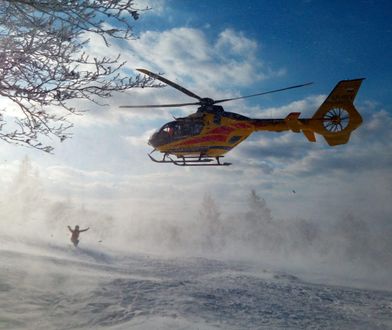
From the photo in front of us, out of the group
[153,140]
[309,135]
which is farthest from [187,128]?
[309,135]

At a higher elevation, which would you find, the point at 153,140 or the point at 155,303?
the point at 153,140

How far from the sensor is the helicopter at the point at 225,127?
13.4m

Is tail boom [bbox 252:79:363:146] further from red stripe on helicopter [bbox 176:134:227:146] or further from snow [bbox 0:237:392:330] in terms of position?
snow [bbox 0:237:392:330]

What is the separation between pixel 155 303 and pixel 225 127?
7.77 metres

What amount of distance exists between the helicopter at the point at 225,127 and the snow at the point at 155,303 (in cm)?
569

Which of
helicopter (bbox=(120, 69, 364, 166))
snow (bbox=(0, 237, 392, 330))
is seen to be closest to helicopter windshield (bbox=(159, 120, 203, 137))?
helicopter (bbox=(120, 69, 364, 166))

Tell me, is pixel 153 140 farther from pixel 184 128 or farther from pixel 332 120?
pixel 332 120

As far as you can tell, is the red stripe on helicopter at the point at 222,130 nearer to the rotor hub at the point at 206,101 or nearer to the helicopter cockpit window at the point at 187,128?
the helicopter cockpit window at the point at 187,128

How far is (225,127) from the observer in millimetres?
14219

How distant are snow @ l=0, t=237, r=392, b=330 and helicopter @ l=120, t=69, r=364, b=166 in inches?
224

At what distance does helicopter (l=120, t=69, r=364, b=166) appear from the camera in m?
13.4

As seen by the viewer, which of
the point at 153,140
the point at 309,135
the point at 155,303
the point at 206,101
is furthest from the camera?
the point at 153,140

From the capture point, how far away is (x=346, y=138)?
13.2 metres

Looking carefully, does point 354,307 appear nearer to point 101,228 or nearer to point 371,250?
point 371,250
